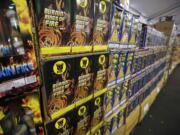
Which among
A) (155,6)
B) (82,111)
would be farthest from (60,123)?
(155,6)

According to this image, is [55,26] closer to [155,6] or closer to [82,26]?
[82,26]

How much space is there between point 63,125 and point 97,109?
354 millimetres

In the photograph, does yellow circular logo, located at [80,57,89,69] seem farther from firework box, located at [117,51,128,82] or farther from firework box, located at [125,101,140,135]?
firework box, located at [125,101,140,135]

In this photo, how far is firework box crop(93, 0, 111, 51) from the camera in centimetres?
88

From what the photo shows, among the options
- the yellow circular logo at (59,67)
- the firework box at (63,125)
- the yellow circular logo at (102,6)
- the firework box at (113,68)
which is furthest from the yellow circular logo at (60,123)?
the yellow circular logo at (102,6)

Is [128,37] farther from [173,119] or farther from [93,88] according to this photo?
[173,119]

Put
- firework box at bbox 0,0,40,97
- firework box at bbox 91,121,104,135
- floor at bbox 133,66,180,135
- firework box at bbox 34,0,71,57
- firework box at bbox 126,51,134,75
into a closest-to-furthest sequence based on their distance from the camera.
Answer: firework box at bbox 0,0,40,97 → firework box at bbox 34,0,71,57 → firework box at bbox 91,121,104,135 → firework box at bbox 126,51,134,75 → floor at bbox 133,66,180,135

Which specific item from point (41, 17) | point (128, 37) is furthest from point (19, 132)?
point (128, 37)

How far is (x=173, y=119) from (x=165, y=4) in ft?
16.7

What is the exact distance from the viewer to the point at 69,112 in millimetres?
833

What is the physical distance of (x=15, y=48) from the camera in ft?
1.66

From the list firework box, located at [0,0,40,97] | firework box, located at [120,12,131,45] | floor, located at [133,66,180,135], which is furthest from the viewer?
floor, located at [133,66,180,135]

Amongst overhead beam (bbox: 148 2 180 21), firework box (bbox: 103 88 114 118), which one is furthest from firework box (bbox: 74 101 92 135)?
overhead beam (bbox: 148 2 180 21)

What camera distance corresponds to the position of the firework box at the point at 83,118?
2.99ft
